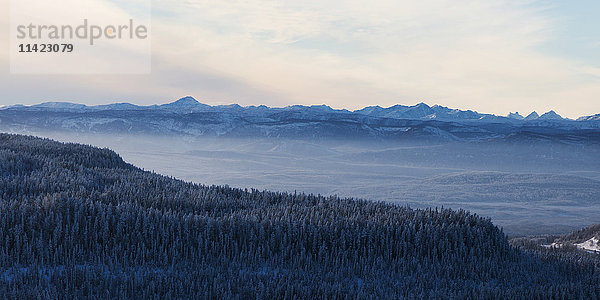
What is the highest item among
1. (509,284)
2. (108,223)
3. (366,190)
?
(108,223)

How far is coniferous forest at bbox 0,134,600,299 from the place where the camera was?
5.85 metres

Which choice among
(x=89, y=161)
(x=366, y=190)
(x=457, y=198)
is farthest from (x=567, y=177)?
(x=89, y=161)

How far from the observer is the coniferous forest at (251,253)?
5.85m

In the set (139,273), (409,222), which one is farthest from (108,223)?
(409,222)

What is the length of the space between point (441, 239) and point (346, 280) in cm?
279

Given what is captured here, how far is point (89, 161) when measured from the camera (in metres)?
16.2

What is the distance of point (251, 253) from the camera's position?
736 centimetres

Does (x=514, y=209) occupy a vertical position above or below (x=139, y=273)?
below

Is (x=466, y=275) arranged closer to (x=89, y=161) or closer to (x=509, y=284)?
(x=509, y=284)

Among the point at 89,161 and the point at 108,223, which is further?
the point at 89,161

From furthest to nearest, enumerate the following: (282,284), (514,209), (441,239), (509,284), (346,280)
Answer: (514,209) → (441,239) → (509,284) → (346,280) → (282,284)

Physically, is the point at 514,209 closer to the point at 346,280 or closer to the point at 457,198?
the point at 457,198

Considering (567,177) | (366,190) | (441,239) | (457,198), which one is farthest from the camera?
(567,177)

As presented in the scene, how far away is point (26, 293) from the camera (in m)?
5.19
